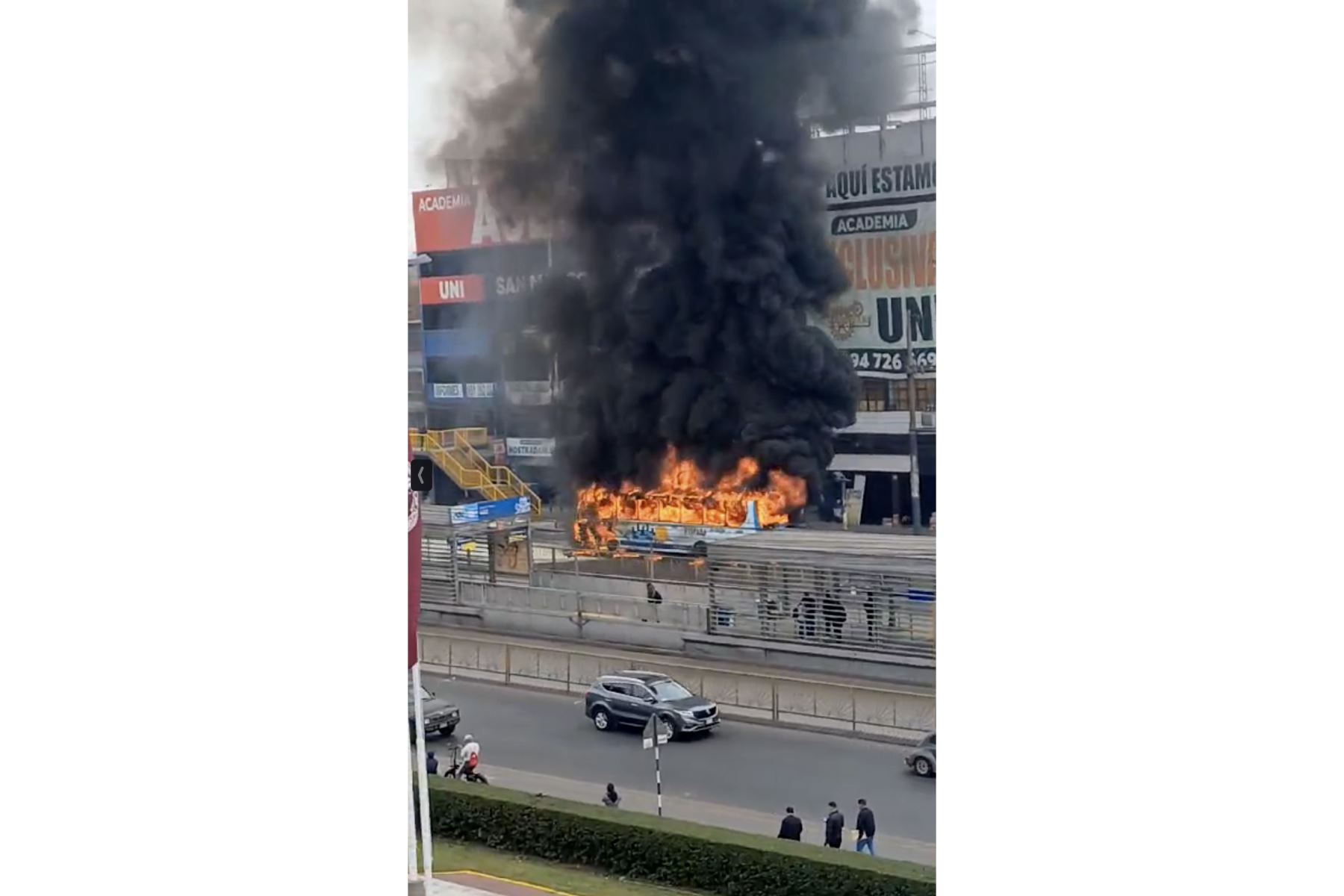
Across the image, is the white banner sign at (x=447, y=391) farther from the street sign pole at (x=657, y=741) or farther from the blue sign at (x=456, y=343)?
the street sign pole at (x=657, y=741)

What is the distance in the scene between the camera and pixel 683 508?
23.9 ft

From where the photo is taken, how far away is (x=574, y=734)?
7.52 meters

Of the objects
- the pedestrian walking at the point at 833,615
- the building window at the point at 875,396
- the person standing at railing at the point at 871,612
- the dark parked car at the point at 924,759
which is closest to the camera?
the dark parked car at the point at 924,759

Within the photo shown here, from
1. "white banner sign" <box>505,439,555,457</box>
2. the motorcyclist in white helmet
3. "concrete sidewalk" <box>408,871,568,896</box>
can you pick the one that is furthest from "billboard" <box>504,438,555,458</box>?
"concrete sidewalk" <box>408,871,568,896</box>

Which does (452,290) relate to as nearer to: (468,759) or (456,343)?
(456,343)

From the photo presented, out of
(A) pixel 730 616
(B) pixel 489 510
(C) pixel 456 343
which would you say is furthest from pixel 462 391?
(A) pixel 730 616

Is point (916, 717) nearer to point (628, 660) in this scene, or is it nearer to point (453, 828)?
point (628, 660)

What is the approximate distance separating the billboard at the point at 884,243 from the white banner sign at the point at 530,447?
4.89ft

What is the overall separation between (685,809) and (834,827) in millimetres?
688

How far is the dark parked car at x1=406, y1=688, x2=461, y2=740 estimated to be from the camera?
7.85 m

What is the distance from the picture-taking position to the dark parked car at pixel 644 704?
7156 millimetres

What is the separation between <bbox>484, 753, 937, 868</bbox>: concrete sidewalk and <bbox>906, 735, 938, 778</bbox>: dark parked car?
0.28 metres

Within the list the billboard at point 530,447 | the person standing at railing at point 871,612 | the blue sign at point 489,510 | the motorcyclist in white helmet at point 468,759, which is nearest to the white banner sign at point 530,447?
the billboard at point 530,447
